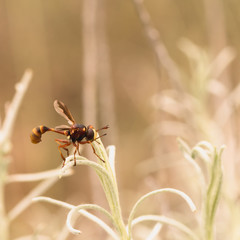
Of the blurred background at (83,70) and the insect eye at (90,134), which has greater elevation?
the blurred background at (83,70)

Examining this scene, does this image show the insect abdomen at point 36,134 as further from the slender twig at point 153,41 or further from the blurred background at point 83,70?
the blurred background at point 83,70

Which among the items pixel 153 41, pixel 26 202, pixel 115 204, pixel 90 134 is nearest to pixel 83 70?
pixel 153 41

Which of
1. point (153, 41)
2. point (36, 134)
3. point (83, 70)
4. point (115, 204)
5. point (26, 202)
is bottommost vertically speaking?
point (115, 204)

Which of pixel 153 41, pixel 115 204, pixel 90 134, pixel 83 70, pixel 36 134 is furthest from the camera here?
pixel 83 70

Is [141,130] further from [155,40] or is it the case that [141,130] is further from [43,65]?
[155,40]

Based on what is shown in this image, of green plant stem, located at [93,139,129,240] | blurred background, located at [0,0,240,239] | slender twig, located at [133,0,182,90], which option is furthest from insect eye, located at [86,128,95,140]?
blurred background, located at [0,0,240,239]

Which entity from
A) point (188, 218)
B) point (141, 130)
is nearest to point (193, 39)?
point (141, 130)

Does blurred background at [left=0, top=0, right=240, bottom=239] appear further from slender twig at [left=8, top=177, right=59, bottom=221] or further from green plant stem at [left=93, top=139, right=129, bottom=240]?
green plant stem at [left=93, top=139, right=129, bottom=240]

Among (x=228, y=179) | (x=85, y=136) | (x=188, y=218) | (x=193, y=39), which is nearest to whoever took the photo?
(x=85, y=136)

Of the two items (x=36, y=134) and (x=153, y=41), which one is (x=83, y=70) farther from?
(x=36, y=134)

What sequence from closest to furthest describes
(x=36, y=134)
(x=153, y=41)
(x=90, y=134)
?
(x=90, y=134), (x=36, y=134), (x=153, y=41)

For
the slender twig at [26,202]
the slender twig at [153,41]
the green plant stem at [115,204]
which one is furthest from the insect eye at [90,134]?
the slender twig at [153,41]
